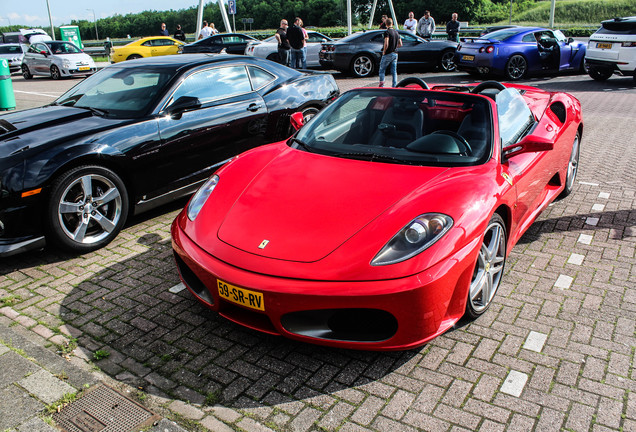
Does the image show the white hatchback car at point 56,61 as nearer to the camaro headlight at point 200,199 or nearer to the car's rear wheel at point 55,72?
the car's rear wheel at point 55,72

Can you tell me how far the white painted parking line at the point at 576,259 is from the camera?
427cm

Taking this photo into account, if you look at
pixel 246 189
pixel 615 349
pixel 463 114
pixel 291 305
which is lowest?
pixel 615 349

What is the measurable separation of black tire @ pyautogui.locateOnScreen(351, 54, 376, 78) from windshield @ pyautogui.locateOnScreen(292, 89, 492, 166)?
1195 cm

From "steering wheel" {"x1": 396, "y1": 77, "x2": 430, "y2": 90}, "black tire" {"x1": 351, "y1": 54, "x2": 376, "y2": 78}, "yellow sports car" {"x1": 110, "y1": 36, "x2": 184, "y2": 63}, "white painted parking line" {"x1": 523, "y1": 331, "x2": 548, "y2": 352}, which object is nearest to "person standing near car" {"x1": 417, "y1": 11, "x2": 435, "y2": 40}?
"black tire" {"x1": 351, "y1": 54, "x2": 376, "y2": 78}

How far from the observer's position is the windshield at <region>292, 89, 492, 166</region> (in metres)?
3.72

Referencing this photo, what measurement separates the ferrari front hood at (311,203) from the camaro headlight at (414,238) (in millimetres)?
215

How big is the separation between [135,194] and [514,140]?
3235 mm

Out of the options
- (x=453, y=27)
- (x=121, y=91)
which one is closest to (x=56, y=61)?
(x=453, y=27)

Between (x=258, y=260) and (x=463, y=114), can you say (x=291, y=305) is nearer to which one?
(x=258, y=260)

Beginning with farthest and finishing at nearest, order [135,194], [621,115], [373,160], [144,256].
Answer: [621,115], [135,194], [144,256], [373,160]

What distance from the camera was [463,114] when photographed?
3986 mm

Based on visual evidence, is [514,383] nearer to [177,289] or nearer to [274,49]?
[177,289]

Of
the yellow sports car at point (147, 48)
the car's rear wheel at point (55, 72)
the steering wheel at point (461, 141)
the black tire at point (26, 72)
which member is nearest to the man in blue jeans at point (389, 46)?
the steering wheel at point (461, 141)

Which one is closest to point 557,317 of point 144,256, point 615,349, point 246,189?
point 615,349
